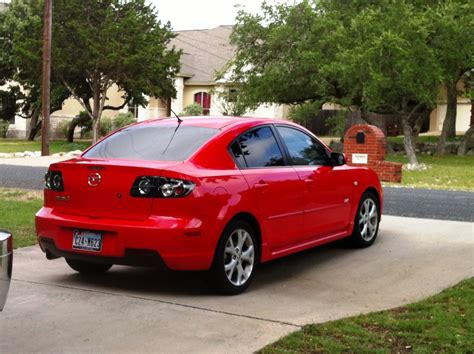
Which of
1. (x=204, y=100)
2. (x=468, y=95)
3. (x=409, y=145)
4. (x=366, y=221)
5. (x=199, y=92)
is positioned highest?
(x=199, y=92)

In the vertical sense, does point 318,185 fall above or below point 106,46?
below

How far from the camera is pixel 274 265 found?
285 inches

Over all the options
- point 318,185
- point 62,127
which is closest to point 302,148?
point 318,185

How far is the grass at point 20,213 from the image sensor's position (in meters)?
8.34

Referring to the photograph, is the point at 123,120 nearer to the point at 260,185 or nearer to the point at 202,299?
the point at 260,185

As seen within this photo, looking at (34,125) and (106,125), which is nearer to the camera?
(34,125)

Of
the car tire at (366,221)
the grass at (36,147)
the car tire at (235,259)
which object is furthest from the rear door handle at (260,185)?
the grass at (36,147)

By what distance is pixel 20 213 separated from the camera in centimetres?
1001

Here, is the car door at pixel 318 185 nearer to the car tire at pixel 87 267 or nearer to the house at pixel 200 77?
the car tire at pixel 87 267

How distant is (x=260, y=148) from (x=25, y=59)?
27687mm

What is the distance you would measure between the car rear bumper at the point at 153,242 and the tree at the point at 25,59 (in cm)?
2746

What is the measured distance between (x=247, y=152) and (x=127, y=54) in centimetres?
2566

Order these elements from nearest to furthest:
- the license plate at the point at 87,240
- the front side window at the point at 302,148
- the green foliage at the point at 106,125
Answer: the license plate at the point at 87,240 → the front side window at the point at 302,148 → the green foliage at the point at 106,125

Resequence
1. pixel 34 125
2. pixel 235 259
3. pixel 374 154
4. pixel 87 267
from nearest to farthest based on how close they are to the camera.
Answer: pixel 235 259, pixel 87 267, pixel 374 154, pixel 34 125
